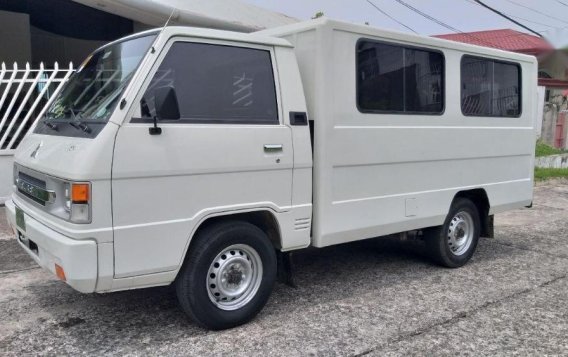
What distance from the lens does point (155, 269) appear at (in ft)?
12.0

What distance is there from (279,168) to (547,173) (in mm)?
11938

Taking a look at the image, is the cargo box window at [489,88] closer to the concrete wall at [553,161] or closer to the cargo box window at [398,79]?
the cargo box window at [398,79]

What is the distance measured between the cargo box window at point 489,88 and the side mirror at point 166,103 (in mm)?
3308

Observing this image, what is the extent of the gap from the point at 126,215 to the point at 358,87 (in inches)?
89.1

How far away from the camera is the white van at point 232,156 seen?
11.5 ft

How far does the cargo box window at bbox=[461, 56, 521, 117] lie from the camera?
5.67 metres

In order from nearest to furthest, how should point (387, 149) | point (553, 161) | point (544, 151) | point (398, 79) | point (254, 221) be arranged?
point (254, 221) → point (387, 149) → point (398, 79) → point (553, 161) → point (544, 151)

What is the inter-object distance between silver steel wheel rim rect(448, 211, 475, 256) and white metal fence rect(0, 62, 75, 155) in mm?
5840

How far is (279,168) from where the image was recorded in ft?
13.6

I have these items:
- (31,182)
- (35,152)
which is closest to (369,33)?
(35,152)

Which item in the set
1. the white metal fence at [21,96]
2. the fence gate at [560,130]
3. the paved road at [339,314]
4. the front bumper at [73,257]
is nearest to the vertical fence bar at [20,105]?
the white metal fence at [21,96]

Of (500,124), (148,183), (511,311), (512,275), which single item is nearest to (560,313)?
(511,311)

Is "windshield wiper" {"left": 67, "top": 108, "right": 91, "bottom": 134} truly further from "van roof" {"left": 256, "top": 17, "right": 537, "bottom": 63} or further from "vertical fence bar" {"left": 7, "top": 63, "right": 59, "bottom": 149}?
"vertical fence bar" {"left": 7, "top": 63, "right": 59, "bottom": 149}

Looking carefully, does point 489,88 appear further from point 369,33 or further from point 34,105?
point 34,105
